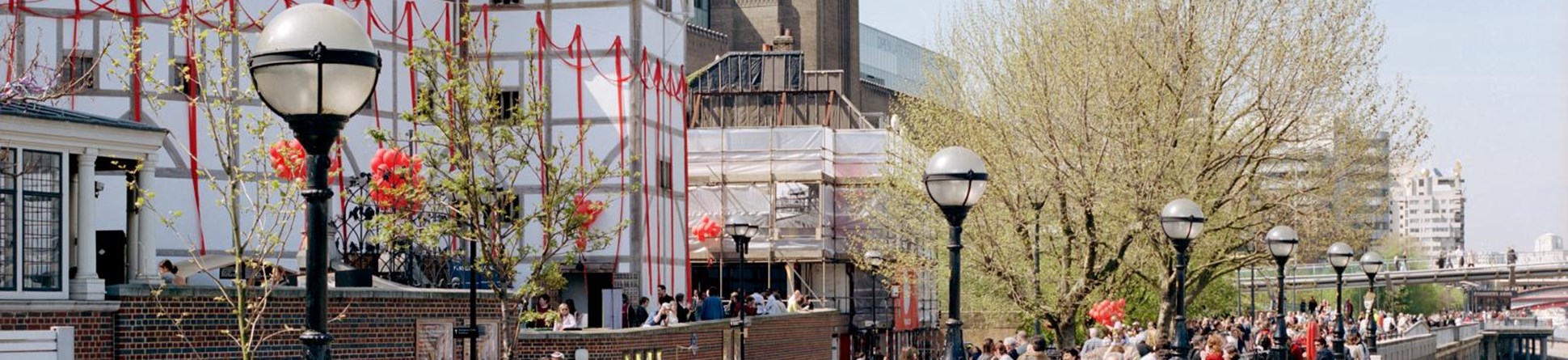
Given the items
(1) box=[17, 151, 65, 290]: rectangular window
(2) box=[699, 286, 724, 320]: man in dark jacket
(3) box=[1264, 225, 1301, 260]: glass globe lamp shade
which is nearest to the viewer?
(1) box=[17, 151, 65, 290]: rectangular window

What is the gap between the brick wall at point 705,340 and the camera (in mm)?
28531

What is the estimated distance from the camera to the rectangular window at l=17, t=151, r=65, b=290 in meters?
17.8

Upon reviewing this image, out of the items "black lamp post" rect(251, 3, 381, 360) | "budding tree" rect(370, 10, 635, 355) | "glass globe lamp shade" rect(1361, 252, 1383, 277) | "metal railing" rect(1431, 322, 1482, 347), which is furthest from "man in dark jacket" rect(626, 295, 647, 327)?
"metal railing" rect(1431, 322, 1482, 347)

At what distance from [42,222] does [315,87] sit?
955 cm

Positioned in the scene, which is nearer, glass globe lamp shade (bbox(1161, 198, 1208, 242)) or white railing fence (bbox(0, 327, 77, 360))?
white railing fence (bbox(0, 327, 77, 360))

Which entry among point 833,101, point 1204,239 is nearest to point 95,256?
point 1204,239

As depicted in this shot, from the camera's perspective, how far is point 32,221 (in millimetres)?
17906

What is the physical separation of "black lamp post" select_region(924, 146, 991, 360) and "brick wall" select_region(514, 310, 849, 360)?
12639 millimetres

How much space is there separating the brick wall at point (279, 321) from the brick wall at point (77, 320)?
0.13 meters

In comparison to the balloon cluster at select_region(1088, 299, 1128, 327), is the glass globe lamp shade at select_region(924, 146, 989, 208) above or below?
above

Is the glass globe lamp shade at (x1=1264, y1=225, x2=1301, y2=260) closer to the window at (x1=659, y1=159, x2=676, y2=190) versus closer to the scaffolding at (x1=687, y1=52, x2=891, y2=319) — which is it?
the window at (x1=659, y1=159, x2=676, y2=190)

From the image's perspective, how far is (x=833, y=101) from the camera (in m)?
62.4

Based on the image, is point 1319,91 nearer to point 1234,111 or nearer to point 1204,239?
point 1234,111

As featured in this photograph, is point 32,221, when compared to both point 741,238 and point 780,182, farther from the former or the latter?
point 780,182
